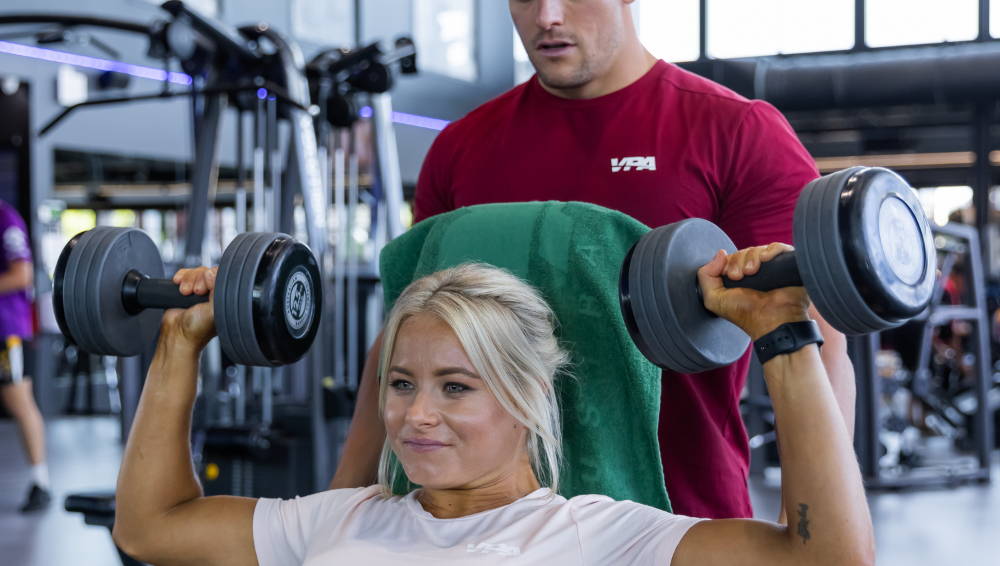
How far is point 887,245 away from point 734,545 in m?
0.36

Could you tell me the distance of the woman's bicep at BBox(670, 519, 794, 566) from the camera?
3.68ft

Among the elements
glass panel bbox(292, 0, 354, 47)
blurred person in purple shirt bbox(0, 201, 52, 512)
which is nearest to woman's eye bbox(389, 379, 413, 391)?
blurred person in purple shirt bbox(0, 201, 52, 512)

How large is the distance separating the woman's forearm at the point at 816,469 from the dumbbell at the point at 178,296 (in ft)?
1.98

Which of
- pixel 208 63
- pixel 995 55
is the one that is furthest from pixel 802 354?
pixel 995 55

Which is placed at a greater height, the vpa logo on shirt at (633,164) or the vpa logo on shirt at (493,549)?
the vpa logo on shirt at (633,164)

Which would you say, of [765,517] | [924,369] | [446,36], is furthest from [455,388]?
[446,36]

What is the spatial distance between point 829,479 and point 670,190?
1.77 ft

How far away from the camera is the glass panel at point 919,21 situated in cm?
838

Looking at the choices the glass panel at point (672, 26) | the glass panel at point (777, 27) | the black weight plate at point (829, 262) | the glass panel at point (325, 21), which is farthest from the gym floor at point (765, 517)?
the glass panel at point (672, 26)

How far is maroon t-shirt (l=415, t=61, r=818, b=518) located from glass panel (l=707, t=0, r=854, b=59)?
7682 mm

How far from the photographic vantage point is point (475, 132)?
170 cm

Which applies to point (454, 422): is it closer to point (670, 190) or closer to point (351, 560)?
point (351, 560)

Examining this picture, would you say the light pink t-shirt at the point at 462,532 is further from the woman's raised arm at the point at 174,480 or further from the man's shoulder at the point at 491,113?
the man's shoulder at the point at 491,113

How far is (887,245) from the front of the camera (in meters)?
1.04
